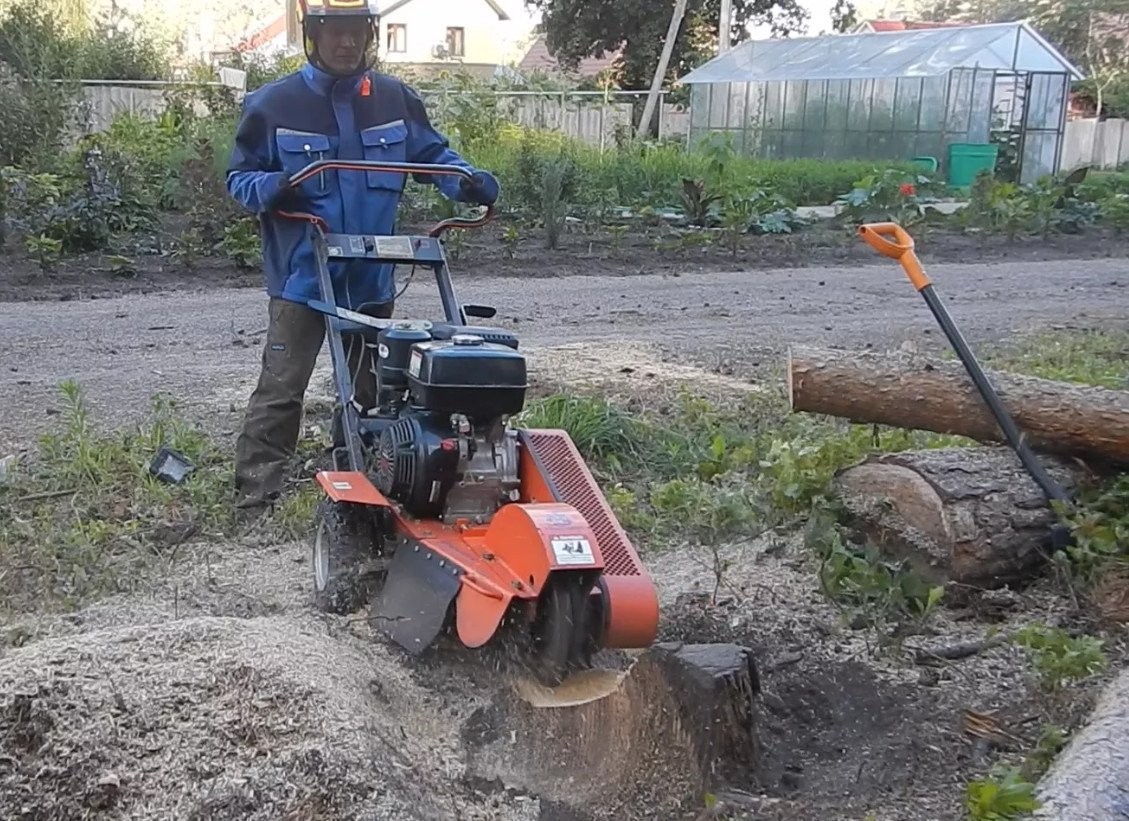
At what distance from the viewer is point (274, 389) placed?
5344 mm

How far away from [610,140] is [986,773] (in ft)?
69.3

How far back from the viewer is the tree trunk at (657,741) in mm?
3215

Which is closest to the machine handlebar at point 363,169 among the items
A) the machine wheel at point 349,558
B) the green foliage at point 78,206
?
the machine wheel at point 349,558

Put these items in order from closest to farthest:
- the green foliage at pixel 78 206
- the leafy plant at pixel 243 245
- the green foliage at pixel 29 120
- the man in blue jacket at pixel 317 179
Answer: the man in blue jacket at pixel 317 179, the leafy plant at pixel 243 245, the green foliage at pixel 78 206, the green foliage at pixel 29 120

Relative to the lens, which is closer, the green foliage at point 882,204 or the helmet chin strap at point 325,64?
the helmet chin strap at point 325,64

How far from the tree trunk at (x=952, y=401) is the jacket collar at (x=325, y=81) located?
6.45 feet

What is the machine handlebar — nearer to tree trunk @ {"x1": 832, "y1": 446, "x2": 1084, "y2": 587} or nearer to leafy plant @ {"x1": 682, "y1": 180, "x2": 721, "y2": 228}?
tree trunk @ {"x1": 832, "y1": 446, "x2": 1084, "y2": 587}

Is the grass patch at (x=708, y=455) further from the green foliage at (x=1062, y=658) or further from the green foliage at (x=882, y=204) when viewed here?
the green foliage at (x=882, y=204)

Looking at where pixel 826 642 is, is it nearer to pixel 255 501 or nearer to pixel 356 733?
pixel 356 733

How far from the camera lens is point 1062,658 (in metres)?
3.62

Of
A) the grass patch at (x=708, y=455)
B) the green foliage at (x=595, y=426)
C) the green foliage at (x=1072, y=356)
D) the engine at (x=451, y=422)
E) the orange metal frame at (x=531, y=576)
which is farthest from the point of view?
the green foliage at (x=1072, y=356)

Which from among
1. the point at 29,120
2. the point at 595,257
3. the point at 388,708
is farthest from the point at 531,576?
the point at 29,120

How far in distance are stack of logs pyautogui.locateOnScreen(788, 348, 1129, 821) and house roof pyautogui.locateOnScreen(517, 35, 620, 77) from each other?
126 ft

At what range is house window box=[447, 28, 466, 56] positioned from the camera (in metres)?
56.6
